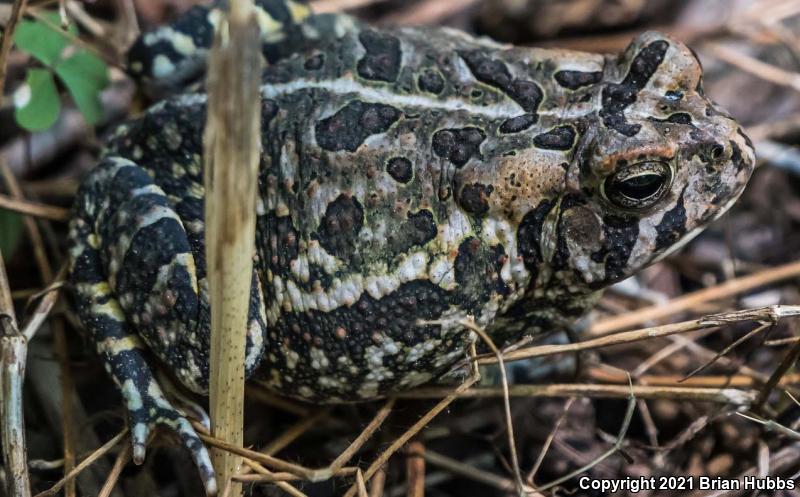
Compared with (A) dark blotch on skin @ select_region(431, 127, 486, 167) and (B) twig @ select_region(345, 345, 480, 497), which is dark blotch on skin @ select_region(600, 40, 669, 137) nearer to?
(A) dark blotch on skin @ select_region(431, 127, 486, 167)

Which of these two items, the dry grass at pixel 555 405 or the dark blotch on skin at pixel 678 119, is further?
the dry grass at pixel 555 405

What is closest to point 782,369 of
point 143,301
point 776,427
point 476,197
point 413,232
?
point 776,427

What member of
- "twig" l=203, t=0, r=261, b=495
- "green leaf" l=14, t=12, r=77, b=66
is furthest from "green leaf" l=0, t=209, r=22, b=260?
"twig" l=203, t=0, r=261, b=495

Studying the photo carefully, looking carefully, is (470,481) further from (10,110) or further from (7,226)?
(10,110)

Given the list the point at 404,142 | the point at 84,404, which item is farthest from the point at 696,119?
the point at 84,404

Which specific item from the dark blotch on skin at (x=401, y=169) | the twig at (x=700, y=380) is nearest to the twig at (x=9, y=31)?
the dark blotch on skin at (x=401, y=169)

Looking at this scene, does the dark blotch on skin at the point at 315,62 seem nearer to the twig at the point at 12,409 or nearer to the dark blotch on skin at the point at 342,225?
the dark blotch on skin at the point at 342,225
